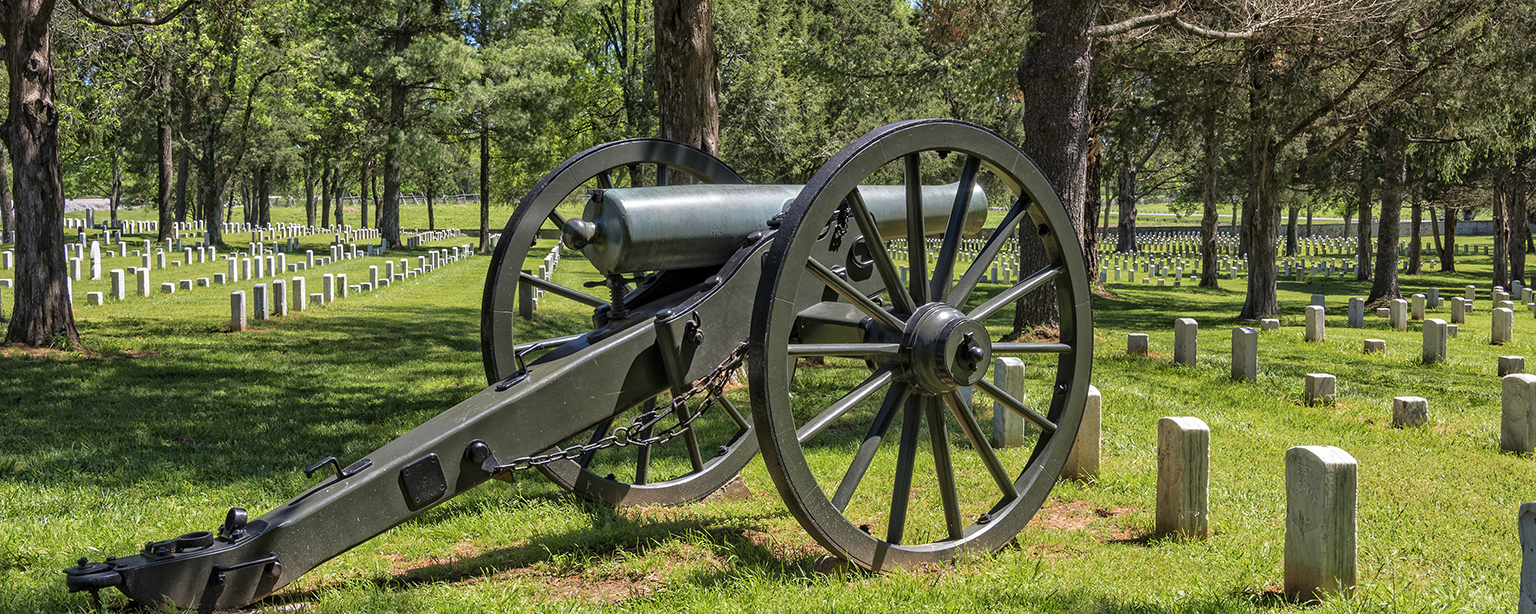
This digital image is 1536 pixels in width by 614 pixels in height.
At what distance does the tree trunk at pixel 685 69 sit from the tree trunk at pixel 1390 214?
16707 mm

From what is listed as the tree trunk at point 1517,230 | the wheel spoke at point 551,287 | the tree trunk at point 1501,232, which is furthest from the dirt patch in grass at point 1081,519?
the tree trunk at point 1517,230

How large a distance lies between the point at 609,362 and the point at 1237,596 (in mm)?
2487

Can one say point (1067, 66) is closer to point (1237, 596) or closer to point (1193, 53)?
point (1193, 53)

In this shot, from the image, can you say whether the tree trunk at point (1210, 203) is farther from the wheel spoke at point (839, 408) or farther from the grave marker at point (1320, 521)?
the wheel spoke at point (839, 408)

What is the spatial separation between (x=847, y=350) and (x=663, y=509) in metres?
1.78

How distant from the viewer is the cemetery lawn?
3738 millimetres

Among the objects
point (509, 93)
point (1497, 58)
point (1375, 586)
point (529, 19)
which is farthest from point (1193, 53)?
point (529, 19)

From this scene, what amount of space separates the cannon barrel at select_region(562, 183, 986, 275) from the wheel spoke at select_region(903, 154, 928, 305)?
495 millimetres

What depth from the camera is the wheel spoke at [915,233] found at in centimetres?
378

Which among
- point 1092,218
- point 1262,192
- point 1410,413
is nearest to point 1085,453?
point 1410,413

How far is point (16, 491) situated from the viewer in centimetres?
520

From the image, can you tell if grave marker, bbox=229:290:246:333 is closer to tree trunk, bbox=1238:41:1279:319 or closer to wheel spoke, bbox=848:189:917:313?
wheel spoke, bbox=848:189:917:313

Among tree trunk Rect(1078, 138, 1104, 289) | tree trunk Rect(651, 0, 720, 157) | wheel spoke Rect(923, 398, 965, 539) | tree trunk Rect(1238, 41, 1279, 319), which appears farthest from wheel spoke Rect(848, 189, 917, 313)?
tree trunk Rect(1078, 138, 1104, 289)

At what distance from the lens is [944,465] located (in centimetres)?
396
